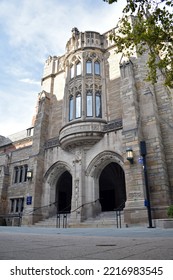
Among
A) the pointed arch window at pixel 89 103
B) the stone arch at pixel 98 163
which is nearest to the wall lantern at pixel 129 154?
the stone arch at pixel 98 163

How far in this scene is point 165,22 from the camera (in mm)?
7492

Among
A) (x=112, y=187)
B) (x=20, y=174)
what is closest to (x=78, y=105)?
(x=112, y=187)

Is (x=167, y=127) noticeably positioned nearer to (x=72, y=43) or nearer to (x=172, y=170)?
(x=172, y=170)

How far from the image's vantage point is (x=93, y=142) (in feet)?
53.2

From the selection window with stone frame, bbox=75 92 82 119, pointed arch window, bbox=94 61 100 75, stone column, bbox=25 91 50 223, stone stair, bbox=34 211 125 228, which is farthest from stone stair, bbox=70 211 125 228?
pointed arch window, bbox=94 61 100 75

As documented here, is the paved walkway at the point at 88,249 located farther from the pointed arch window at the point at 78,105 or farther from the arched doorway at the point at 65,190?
the arched doorway at the point at 65,190

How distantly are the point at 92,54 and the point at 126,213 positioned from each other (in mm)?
14513

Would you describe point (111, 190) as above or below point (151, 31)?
below

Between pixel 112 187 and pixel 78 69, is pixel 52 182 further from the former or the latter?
pixel 78 69

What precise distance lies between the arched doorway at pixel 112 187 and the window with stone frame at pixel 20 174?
303 inches

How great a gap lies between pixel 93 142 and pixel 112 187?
6.96m

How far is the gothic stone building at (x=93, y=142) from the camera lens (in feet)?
43.2

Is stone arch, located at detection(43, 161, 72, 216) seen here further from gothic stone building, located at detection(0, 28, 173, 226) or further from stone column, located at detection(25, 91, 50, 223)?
stone column, located at detection(25, 91, 50, 223)
